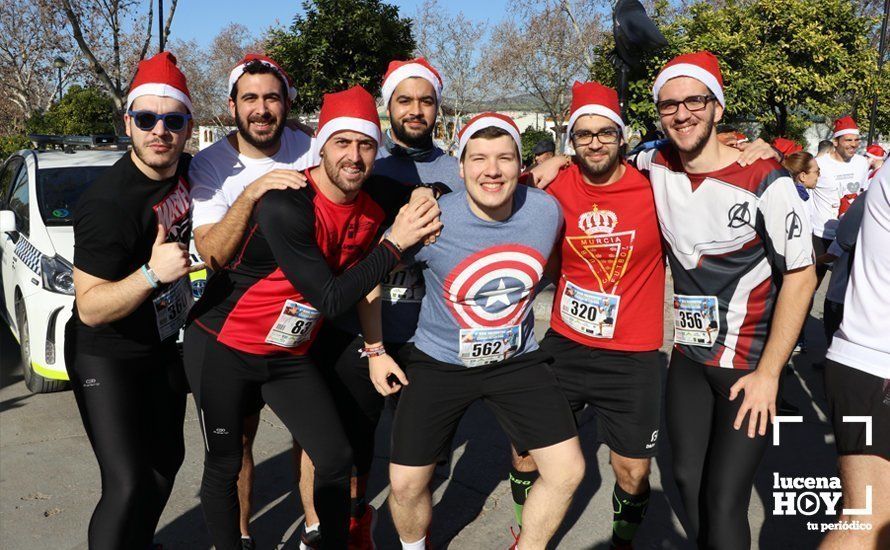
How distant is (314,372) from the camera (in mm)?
3102

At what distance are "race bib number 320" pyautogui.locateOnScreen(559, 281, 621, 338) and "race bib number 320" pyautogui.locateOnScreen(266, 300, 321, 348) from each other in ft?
4.04

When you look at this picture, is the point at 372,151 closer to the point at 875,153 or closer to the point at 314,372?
the point at 314,372

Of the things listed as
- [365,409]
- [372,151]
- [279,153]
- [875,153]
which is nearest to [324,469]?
[365,409]

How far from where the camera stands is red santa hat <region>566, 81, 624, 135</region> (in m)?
3.20

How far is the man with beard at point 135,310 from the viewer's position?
2.65 meters

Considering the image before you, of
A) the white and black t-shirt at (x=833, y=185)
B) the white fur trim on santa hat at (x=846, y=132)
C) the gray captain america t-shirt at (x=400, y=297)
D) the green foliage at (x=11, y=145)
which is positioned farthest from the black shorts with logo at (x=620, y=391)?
the green foliage at (x=11, y=145)

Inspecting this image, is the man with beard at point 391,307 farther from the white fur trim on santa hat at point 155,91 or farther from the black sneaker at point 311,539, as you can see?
the white fur trim on santa hat at point 155,91

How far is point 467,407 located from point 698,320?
1.09 meters

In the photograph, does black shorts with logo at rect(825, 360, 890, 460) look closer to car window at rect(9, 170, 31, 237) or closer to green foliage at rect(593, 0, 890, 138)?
car window at rect(9, 170, 31, 237)

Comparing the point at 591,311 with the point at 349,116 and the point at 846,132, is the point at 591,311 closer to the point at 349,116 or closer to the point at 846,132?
the point at 349,116

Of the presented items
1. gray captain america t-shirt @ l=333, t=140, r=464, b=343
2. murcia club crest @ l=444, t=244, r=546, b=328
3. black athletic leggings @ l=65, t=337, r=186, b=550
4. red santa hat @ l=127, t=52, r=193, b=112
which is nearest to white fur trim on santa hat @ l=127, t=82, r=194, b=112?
red santa hat @ l=127, t=52, r=193, b=112

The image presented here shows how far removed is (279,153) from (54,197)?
3.60 m

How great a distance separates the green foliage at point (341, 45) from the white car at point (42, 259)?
11.5 meters

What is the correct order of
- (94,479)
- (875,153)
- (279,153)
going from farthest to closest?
(875,153) → (94,479) → (279,153)
